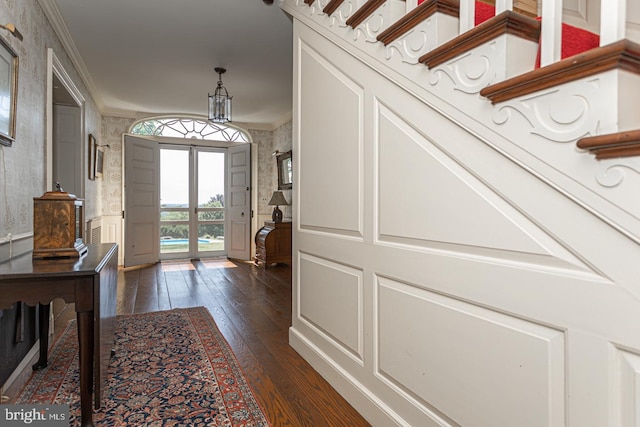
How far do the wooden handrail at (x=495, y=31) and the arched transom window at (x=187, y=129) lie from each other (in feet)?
19.8

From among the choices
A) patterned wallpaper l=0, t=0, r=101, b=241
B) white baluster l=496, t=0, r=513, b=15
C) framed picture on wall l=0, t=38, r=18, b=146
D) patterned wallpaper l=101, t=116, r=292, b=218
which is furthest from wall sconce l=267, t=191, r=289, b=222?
white baluster l=496, t=0, r=513, b=15

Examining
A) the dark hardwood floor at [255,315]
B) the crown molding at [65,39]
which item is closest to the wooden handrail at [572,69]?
the dark hardwood floor at [255,315]

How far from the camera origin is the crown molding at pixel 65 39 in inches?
109

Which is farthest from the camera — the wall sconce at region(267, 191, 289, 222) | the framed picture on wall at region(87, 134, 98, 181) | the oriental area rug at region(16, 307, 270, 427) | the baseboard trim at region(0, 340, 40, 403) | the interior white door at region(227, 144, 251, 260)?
the interior white door at region(227, 144, 251, 260)

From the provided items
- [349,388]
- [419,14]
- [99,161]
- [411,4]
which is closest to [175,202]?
[99,161]

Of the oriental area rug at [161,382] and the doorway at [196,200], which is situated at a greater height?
the doorway at [196,200]

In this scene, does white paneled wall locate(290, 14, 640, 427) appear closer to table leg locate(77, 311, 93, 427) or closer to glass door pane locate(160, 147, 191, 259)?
table leg locate(77, 311, 93, 427)

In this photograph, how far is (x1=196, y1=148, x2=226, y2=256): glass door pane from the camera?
6.64 metres

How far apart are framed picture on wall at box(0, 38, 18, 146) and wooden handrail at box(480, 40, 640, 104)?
2.26 meters

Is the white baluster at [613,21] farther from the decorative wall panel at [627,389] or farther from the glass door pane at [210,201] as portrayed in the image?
the glass door pane at [210,201]

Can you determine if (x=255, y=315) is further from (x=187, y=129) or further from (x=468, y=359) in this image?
(x=187, y=129)

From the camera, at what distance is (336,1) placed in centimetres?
182

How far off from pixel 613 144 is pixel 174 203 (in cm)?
655

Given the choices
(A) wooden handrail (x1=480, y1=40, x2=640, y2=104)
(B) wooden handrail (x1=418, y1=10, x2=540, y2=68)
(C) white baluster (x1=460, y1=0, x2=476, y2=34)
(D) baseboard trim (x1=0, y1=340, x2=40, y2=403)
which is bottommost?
(D) baseboard trim (x1=0, y1=340, x2=40, y2=403)
